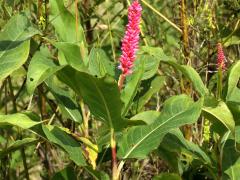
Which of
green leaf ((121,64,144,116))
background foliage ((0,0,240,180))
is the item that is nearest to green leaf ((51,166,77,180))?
background foliage ((0,0,240,180))

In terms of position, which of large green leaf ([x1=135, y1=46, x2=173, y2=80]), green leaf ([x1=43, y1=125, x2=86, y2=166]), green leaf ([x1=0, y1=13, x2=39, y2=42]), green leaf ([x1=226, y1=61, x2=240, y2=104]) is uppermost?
green leaf ([x1=0, y1=13, x2=39, y2=42])

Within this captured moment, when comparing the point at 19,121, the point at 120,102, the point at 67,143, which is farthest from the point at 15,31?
the point at 120,102

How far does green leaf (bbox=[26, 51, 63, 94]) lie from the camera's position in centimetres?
254

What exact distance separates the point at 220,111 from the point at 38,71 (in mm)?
781

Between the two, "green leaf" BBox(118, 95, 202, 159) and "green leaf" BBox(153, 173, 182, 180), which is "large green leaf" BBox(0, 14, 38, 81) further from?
"green leaf" BBox(153, 173, 182, 180)

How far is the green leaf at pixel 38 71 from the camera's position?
2.54 meters

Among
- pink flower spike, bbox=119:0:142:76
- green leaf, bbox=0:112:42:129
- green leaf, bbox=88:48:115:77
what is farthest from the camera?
green leaf, bbox=88:48:115:77

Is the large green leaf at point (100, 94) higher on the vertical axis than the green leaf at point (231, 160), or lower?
higher

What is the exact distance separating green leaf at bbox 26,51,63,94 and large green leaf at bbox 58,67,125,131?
3.4 inches

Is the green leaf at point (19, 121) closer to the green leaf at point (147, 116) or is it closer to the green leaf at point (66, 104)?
the green leaf at point (66, 104)

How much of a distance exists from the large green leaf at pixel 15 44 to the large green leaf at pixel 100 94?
0.34 metres

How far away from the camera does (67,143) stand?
269 cm

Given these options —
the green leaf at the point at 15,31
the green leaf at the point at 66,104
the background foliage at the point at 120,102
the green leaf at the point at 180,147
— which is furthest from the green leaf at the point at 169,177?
the green leaf at the point at 15,31

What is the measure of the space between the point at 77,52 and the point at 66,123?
62.6 inches
